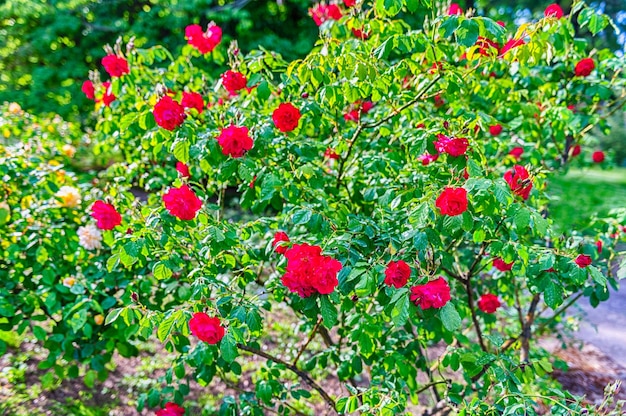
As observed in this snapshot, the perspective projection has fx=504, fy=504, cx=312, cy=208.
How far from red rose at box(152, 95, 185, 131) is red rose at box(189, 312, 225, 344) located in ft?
2.46

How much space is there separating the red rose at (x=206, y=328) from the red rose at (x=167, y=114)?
2.46 ft

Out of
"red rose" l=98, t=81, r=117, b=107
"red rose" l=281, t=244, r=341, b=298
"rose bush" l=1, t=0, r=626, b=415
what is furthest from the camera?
"red rose" l=98, t=81, r=117, b=107

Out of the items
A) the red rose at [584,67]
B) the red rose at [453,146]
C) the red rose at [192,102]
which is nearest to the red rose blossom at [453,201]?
the red rose at [453,146]

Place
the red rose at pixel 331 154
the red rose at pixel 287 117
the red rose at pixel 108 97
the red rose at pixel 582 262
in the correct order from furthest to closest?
the red rose at pixel 108 97 < the red rose at pixel 331 154 < the red rose at pixel 287 117 < the red rose at pixel 582 262

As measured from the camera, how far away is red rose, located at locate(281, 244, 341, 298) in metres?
1.42

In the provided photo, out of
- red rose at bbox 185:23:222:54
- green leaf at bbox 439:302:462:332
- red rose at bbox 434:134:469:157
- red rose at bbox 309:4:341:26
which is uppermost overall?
red rose at bbox 309:4:341:26

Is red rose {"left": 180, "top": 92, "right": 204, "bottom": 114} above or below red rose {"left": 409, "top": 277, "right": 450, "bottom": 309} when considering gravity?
above

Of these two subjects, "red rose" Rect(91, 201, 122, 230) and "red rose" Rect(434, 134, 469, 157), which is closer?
"red rose" Rect(434, 134, 469, 157)

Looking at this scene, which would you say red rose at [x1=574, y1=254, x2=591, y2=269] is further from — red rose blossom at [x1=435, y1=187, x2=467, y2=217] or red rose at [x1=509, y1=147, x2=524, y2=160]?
red rose at [x1=509, y1=147, x2=524, y2=160]

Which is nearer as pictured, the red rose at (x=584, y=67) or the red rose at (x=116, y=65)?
the red rose at (x=116, y=65)

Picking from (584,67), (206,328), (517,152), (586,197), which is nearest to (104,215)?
(206,328)

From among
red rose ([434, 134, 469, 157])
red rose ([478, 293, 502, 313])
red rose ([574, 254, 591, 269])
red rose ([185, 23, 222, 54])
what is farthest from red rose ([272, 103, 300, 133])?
red rose ([478, 293, 502, 313])

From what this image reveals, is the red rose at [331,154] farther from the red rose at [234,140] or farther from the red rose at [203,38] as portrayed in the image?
the red rose at [203,38]

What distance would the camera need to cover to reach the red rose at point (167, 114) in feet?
6.01
